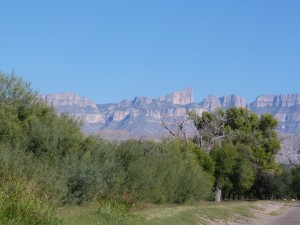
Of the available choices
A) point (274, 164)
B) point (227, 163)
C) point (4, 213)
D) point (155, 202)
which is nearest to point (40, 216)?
point (4, 213)

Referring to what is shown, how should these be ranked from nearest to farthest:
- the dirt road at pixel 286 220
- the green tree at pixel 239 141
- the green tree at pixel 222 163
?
the dirt road at pixel 286 220
the green tree at pixel 222 163
the green tree at pixel 239 141

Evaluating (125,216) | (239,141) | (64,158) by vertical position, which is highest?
(239,141)

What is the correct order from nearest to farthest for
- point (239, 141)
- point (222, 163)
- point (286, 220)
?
point (286, 220) < point (222, 163) < point (239, 141)

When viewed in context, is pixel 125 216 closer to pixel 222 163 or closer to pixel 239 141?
pixel 222 163

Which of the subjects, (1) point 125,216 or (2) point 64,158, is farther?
(2) point 64,158

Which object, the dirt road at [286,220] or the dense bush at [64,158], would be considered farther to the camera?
the dirt road at [286,220]

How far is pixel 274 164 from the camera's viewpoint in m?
79.2

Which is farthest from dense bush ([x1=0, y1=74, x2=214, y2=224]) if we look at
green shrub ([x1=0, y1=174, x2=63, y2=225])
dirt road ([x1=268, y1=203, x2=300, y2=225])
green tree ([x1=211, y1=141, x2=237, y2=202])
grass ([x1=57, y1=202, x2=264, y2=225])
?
green tree ([x1=211, y1=141, x2=237, y2=202])

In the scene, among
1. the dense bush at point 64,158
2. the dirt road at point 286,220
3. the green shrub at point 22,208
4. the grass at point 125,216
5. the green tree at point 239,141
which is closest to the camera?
the green shrub at point 22,208

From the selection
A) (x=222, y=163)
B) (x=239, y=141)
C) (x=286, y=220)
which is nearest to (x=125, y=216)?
(x=286, y=220)

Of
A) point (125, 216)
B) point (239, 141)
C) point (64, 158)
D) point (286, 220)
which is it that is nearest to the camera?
point (125, 216)

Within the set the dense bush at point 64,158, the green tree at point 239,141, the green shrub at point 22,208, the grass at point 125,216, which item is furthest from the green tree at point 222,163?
the green shrub at point 22,208

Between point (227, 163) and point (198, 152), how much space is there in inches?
295

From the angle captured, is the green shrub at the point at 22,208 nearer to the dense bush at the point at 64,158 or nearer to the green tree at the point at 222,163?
the dense bush at the point at 64,158
